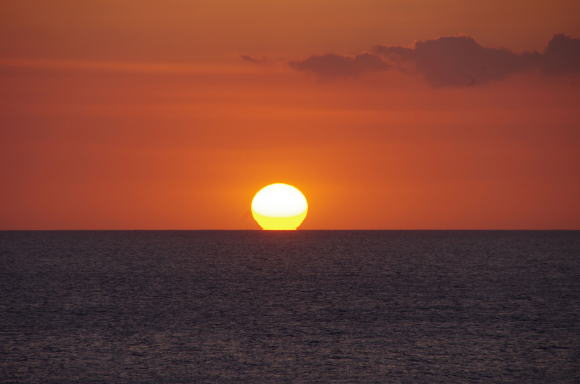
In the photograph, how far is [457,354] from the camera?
45.7 m

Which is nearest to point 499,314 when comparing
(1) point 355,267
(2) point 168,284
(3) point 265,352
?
(3) point 265,352

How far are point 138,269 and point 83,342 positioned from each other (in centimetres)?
7921

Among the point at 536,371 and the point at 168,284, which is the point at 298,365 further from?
the point at 168,284

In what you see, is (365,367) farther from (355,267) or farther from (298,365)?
(355,267)

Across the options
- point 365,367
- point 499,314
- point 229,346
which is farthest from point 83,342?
point 499,314

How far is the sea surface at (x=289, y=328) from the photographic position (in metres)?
40.7

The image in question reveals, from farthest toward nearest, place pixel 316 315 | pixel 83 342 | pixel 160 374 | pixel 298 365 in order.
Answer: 1. pixel 316 315
2. pixel 83 342
3. pixel 298 365
4. pixel 160 374

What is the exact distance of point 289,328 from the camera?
2206 inches

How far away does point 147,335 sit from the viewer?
52.8 meters

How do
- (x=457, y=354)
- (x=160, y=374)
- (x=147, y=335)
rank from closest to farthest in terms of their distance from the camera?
(x=160, y=374) → (x=457, y=354) → (x=147, y=335)

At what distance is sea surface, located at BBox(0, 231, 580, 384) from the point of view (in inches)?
1603

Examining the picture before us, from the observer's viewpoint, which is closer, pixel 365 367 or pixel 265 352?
pixel 365 367

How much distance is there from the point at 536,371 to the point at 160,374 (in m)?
17.7

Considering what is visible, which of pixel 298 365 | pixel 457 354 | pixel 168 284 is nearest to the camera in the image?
pixel 298 365
